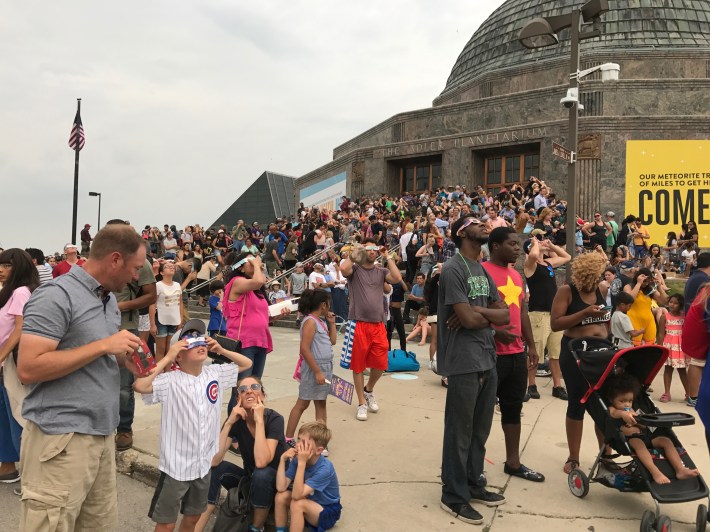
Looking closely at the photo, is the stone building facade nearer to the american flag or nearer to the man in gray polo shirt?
the american flag

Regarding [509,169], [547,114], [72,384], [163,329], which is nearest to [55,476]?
[72,384]

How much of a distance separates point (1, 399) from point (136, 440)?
3.71 feet

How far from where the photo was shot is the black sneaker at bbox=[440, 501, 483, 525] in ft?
11.2

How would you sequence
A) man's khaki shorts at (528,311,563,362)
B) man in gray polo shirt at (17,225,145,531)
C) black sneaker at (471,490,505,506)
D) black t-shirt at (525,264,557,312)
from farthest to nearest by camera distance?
man's khaki shorts at (528,311,563,362)
black t-shirt at (525,264,557,312)
black sneaker at (471,490,505,506)
man in gray polo shirt at (17,225,145,531)

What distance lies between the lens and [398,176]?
938 inches

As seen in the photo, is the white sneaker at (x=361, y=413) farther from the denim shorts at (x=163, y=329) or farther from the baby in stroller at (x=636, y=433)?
the denim shorts at (x=163, y=329)

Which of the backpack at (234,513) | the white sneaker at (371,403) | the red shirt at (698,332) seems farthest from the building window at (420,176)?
the backpack at (234,513)

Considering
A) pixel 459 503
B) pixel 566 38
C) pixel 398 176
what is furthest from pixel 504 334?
pixel 566 38

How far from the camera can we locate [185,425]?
9.74 feet

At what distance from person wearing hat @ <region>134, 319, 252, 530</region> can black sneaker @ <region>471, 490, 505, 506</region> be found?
175 centimetres

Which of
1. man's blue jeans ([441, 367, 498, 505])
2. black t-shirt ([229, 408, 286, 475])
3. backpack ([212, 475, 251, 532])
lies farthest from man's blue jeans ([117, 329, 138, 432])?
man's blue jeans ([441, 367, 498, 505])

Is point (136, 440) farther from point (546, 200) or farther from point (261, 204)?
point (261, 204)

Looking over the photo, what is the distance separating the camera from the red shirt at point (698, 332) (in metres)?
3.32

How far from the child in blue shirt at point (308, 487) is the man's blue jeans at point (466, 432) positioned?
72cm
